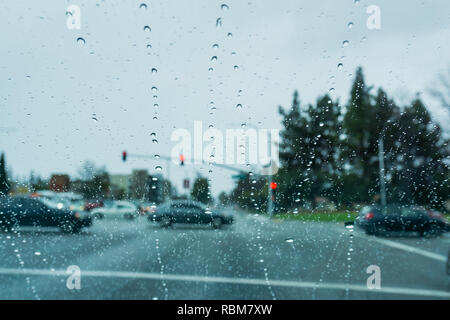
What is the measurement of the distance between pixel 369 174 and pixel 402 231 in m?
Answer: 0.54

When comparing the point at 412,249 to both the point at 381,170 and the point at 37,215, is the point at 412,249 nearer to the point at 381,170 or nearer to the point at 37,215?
the point at 381,170

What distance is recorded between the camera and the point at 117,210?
462 cm

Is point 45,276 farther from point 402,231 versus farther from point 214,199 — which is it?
point 402,231

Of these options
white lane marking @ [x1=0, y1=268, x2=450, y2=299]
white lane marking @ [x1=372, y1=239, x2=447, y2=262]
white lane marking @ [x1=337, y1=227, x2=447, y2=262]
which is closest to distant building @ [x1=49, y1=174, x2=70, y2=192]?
white lane marking @ [x1=0, y1=268, x2=450, y2=299]

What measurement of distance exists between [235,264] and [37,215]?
7.45ft

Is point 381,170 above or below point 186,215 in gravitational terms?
above

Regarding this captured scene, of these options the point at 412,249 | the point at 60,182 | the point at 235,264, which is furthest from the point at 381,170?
the point at 60,182

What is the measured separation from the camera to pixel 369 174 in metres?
3.94

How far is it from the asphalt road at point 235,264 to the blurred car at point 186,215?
162mm

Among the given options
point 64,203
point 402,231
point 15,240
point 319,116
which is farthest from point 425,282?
point 15,240

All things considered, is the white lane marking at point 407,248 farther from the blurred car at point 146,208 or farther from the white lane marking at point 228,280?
the blurred car at point 146,208

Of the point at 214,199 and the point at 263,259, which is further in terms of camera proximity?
the point at 263,259

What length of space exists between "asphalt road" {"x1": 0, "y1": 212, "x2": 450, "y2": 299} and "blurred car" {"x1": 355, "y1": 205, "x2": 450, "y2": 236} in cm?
20

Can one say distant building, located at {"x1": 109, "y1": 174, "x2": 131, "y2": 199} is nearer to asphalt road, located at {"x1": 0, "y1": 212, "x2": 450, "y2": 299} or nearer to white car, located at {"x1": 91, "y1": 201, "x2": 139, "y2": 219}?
white car, located at {"x1": 91, "y1": 201, "x2": 139, "y2": 219}
